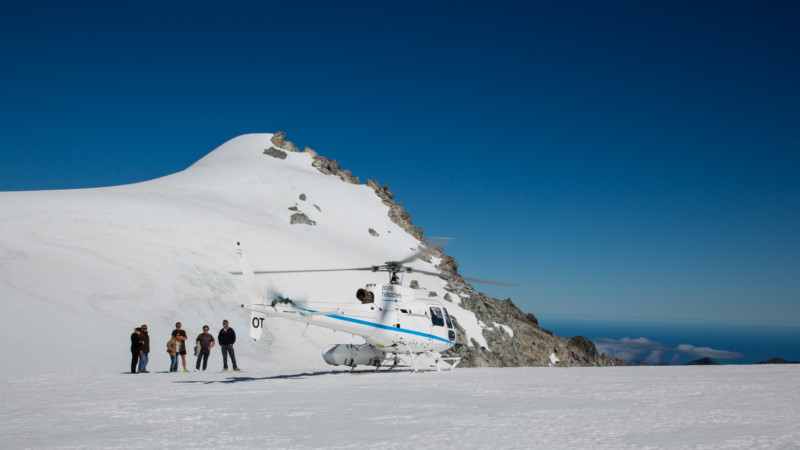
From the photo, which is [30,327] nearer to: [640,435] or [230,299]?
[230,299]

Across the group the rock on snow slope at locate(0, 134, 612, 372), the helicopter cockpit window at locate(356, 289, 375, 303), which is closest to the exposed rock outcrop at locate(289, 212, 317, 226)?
the rock on snow slope at locate(0, 134, 612, 372)

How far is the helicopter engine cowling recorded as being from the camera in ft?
69.7

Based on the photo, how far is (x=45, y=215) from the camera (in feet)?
120

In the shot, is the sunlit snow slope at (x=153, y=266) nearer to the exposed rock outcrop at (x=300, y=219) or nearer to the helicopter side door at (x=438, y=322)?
the exposed rock outcrop at (x=300, y=219)

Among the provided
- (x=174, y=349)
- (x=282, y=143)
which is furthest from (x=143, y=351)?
(x=282, y=143)

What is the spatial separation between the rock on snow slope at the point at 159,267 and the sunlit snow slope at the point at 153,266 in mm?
94

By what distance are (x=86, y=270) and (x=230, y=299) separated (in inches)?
321

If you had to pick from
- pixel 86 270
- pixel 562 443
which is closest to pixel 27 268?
pixel 86 270

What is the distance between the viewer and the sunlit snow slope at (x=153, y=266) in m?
24.4

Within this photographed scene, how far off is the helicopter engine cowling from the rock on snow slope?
6849 millimetres

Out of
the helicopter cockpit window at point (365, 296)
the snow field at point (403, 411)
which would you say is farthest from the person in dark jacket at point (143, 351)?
the helicopter cockpit window at point (365, 296)

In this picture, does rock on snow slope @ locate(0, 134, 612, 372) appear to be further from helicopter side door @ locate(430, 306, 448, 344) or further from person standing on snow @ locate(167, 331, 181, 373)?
Result: helicopter side door @ locate(430, 306, 448, 344)

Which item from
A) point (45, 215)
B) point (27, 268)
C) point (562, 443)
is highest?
point (45, 215)

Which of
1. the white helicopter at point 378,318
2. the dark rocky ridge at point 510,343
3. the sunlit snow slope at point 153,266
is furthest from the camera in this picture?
the dark rocky ridge at point 510,343
